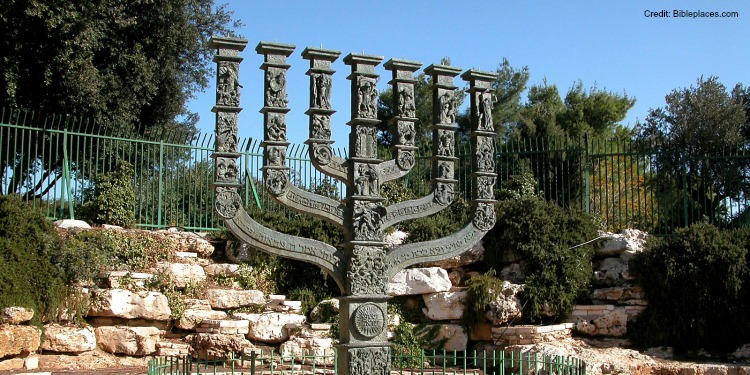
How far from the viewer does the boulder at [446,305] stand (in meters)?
11.8

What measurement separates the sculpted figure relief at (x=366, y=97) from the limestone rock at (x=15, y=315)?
5302 millimetres

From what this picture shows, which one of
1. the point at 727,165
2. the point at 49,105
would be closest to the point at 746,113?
the point at 727,165

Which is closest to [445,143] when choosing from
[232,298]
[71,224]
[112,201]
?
[232,298]

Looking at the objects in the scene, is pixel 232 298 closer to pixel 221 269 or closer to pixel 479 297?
pixel 221 269

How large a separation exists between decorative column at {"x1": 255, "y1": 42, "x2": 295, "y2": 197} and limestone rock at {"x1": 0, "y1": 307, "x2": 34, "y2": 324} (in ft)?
15.4

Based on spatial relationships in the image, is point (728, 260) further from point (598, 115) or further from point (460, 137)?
point (598, 115)

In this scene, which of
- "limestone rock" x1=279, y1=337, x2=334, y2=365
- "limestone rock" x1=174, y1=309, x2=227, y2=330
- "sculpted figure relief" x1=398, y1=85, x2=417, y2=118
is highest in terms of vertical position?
"sculpted figure relief" x1=398, y1=85, x2=417, y2=118

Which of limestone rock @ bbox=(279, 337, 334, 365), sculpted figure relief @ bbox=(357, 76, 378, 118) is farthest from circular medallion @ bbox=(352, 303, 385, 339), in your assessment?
limestone rock @ bbox=(279, 337, 334, 365)

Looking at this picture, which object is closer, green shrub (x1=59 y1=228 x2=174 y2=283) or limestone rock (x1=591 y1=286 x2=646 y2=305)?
green shrub (x1=59 y1=228 x2=174 y2=283)

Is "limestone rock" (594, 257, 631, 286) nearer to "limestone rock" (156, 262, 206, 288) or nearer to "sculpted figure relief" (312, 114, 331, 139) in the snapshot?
"limestone rock" (156, 262, 206, 288)

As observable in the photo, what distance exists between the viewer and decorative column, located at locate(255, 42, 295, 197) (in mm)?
6793

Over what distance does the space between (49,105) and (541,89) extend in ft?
51.8

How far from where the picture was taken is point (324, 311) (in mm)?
11648

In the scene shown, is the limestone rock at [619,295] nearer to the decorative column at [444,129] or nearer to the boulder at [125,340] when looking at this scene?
the decorative column at [444,129]
